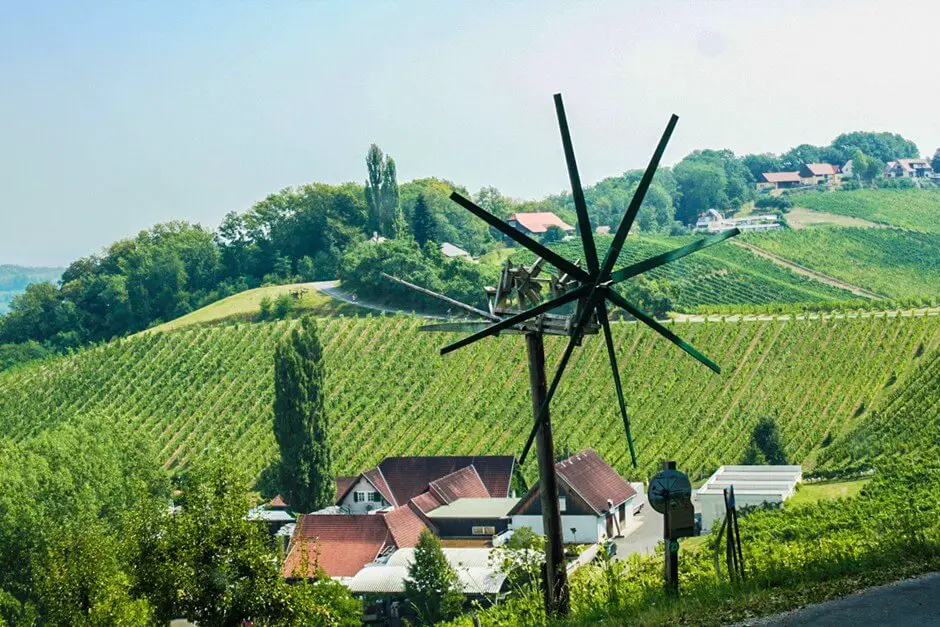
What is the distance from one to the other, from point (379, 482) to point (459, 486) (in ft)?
10.4

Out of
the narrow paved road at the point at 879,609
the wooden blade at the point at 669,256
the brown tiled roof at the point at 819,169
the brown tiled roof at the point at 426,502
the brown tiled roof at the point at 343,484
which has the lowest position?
the brown tiled roof at the point at 426,502

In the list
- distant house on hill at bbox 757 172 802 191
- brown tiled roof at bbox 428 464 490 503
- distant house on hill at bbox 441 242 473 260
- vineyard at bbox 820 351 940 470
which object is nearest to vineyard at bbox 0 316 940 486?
vineyard at bbox 820 351 940 470

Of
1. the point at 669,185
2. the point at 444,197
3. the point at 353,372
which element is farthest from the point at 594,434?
the point at 669,185

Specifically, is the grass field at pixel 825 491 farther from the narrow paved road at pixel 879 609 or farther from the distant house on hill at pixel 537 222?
the distant house on hill at pixel 537 222

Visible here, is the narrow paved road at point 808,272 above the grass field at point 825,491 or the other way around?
above

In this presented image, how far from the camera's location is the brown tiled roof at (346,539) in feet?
110

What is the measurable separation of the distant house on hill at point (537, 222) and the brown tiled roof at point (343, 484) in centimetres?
6193

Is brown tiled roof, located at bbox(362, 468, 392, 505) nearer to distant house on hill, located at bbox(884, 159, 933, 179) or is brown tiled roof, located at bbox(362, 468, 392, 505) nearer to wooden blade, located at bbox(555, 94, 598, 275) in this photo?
wooden blade, located at bbox(555, 94, 598, 275)

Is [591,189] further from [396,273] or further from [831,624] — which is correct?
[831,624]

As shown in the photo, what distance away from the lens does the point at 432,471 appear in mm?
42500

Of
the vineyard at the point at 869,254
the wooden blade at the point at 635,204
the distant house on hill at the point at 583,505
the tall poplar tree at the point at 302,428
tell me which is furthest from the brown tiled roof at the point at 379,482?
the vineyard at the point at 869,254

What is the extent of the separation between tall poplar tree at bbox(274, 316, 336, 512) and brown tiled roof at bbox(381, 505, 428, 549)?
4613 mm

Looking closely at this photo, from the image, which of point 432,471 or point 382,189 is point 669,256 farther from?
point 382,189

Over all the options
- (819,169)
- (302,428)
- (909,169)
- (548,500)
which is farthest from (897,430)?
(909,169)
